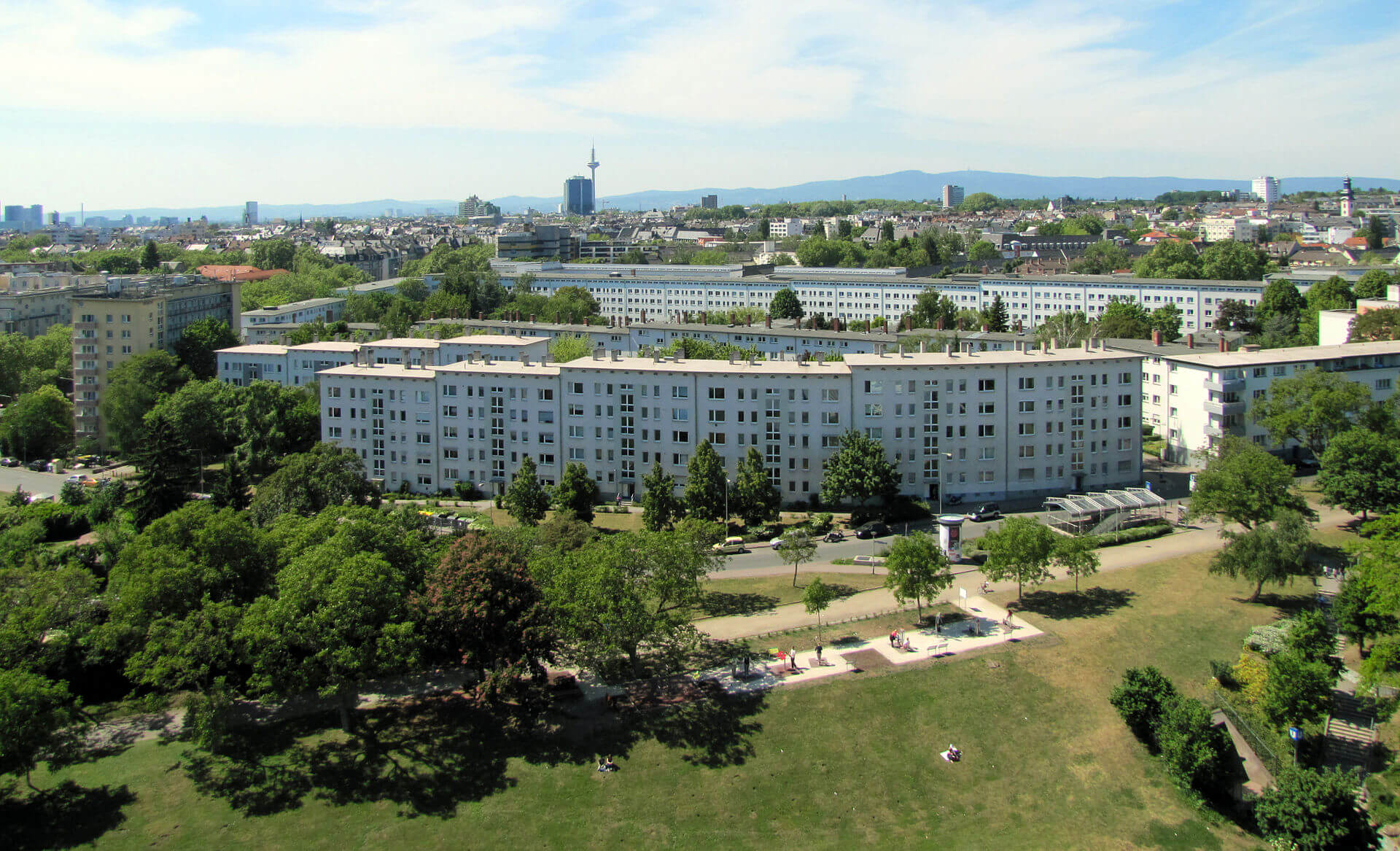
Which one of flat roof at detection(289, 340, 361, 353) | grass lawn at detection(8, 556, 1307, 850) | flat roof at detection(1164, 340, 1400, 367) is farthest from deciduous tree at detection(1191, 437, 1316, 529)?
flat roof at detection(289, 340, 361, 353)

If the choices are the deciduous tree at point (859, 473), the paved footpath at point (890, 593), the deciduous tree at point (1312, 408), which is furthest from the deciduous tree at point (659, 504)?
the deciduous tree at point (1312, 408)

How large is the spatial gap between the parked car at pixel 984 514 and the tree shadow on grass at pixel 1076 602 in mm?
9553

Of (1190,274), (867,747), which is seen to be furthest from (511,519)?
(1190,274)

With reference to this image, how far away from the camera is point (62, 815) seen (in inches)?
1297

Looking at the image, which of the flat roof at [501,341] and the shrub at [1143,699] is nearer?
the shrub at [1143,699]

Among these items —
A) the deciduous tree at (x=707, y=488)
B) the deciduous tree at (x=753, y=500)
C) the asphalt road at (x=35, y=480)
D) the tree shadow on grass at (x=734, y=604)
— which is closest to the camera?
the tree shadow on grass at (x=734, y=604)

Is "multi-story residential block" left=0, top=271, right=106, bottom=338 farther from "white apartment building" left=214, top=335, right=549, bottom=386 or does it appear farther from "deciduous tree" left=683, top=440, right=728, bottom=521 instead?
"deciduous tree" left=683, top=440, right=728, bottom=521

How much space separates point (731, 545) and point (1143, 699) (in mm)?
22357

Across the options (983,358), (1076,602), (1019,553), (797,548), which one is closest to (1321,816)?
(1076,602)

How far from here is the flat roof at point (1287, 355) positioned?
61.5m

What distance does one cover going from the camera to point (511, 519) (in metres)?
57.6

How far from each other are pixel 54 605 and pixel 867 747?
30.0m

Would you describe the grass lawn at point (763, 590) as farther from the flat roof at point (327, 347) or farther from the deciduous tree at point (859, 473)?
the flat roof at point (327, 347)

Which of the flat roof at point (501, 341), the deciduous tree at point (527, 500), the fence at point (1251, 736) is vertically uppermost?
the flat roof at point (501, 341)
